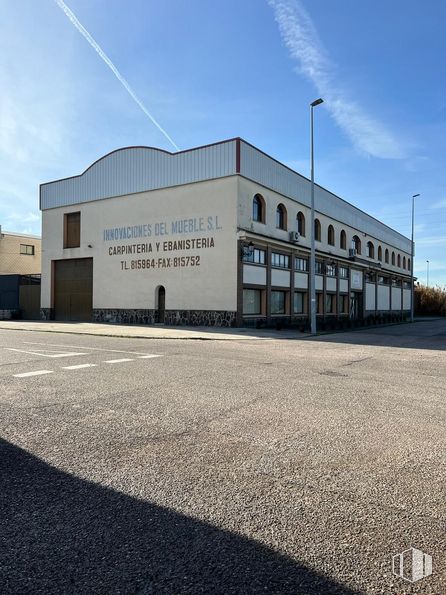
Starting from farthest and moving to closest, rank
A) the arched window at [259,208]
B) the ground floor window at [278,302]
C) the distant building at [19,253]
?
1. the distant building at [19,253]
2. the ground floor window at [278,302]
3. the arched window at [259,208]

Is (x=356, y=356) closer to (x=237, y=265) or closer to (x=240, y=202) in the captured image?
(x=237, y=265)

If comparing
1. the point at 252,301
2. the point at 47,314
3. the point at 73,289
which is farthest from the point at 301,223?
the point at 47,314

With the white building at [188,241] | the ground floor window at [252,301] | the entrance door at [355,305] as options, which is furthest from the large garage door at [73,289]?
the entrance door at [355,305]

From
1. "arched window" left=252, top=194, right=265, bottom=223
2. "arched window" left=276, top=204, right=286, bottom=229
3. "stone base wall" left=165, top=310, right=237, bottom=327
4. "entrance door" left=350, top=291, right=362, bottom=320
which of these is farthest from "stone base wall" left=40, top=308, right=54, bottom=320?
"entrance door" left=350, top=291, right=362, bottom=320

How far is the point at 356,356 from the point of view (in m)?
14.2

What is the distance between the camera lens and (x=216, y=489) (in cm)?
381

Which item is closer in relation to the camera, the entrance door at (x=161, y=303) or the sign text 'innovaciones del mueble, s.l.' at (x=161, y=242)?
the sign text 'innovaciones del mueble, s.l.' at (x=161, y=242)

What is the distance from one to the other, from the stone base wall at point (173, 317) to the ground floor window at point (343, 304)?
1752cm

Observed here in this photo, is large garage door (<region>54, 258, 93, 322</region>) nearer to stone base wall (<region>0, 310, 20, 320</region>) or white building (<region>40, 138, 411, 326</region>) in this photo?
white building (<region>40, 138, 411, 326</region>)

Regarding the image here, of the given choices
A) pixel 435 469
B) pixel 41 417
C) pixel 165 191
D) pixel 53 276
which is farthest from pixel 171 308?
pixel 435 469

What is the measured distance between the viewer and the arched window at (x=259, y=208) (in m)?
29.8

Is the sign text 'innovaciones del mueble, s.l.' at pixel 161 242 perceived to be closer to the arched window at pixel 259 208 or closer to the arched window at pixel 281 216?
the arched window at pixel 259 208

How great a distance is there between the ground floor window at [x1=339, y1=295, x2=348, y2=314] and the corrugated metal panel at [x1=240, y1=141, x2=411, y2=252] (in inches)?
294

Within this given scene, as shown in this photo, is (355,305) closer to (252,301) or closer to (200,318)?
(252,301)
